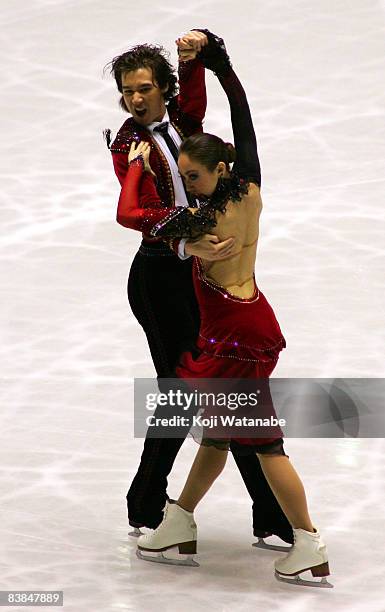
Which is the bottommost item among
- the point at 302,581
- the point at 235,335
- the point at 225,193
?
the point at 302,581

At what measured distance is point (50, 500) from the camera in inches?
218

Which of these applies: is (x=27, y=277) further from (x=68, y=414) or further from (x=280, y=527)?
(x=280, y=527)

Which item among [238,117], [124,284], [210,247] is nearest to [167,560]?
[210,247]

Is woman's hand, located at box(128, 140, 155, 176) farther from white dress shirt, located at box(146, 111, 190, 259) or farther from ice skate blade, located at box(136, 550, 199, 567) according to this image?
ice skate blade, located at box(136, 550, 199, 567)

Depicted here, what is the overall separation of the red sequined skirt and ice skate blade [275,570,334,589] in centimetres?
45

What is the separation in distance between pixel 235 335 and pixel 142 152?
0.68 m

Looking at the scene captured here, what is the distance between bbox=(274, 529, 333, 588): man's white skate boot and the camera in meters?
4.85

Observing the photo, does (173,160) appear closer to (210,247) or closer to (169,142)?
(169,142)

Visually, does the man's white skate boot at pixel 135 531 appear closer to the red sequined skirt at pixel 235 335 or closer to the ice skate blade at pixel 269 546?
the ice skate blade at pixel 269 546

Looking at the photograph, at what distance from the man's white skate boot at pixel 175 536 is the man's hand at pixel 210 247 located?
0.89 meters

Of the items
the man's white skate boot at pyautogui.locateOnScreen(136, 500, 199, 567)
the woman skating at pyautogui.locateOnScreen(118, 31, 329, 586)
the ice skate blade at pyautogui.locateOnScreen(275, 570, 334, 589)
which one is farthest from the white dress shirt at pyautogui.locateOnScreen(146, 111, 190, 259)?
the ice skate blade at pyautogui.locateOnScreen(275, 570, 334, 589)

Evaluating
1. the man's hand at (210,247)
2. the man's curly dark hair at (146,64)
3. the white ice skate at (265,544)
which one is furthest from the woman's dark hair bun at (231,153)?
the white ice skate at (265,544)

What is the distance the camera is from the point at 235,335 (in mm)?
4809

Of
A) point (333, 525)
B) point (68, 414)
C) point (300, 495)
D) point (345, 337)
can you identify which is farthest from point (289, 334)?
point (300, 495)
